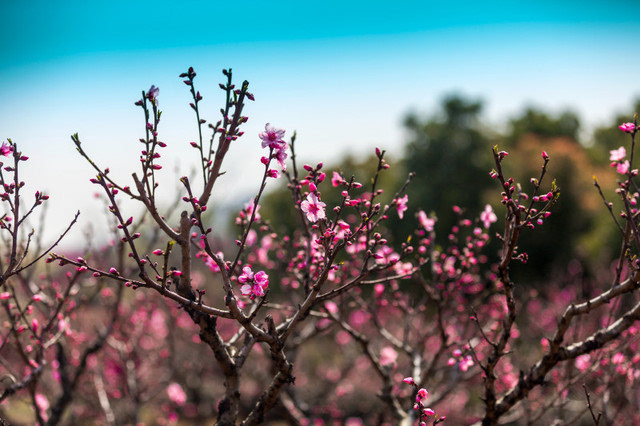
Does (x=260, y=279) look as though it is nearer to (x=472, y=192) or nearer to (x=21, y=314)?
(x=21, y=314)

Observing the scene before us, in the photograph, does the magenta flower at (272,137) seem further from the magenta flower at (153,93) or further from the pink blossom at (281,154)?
the magenta flower at (153,93)

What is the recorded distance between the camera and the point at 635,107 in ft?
60.5

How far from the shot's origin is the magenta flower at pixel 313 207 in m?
2.42

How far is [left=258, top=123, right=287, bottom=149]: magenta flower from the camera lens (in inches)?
90.7

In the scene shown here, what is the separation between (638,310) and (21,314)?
14.1 feet

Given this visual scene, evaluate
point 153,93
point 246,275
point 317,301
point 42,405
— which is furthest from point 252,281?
point 42,405

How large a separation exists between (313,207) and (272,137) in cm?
46

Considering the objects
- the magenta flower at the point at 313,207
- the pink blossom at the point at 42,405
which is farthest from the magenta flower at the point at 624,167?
the pink blossom at the point at 42,405

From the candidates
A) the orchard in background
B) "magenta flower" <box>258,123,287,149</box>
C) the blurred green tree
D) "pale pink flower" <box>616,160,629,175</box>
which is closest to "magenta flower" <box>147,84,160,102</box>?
the orchard in background

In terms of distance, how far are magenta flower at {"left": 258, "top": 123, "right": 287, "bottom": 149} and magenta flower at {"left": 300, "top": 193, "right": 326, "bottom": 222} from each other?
346 millimetres

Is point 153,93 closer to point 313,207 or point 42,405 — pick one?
→ point 313,207

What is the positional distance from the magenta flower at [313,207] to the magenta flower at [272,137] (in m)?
0.35

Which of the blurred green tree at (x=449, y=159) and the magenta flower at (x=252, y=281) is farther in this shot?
the blurred green tree at (x=449, y=159)

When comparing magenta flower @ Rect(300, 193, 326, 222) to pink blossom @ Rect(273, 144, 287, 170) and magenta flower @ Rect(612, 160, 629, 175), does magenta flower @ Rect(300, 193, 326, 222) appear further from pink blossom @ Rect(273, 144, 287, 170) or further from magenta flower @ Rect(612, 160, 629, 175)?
magenta flower @ Rect(612, 160, 629, 175)
